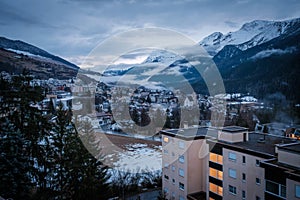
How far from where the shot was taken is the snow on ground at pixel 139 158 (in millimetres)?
13343

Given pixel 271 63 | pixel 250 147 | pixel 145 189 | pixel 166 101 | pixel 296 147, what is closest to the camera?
pixel 296 147

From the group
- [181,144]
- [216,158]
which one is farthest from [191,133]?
[216,158]

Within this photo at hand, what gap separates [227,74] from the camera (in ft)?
195

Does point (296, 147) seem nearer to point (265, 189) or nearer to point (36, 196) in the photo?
point (265, 189)

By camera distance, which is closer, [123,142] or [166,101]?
[123,142]

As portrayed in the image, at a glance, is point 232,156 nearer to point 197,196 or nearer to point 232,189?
point 232,189

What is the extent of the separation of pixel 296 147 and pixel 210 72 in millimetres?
40914

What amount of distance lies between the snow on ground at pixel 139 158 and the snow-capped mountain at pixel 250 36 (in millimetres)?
61904

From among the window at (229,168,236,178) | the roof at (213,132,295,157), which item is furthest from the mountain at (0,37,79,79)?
the window at (229,168,236,178)

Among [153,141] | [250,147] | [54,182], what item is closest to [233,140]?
[250,147]

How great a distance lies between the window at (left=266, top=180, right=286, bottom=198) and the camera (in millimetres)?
5363

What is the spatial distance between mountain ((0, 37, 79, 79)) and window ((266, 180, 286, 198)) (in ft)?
148

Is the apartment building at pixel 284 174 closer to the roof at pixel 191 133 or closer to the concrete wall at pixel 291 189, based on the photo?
the concrete wall at pixel 291 189

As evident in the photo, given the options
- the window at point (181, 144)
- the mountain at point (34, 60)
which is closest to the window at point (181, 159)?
the window at point (181, 144)
